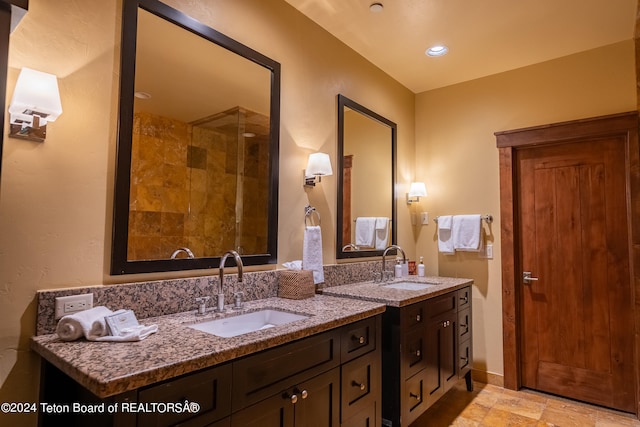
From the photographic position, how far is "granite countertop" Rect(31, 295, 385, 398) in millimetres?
943

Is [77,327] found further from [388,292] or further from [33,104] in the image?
[388,292]

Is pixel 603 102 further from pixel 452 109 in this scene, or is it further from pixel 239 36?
pixel 239 36

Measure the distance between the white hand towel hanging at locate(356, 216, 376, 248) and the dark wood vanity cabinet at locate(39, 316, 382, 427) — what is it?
1.04 metres

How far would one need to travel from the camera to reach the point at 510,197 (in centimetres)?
308

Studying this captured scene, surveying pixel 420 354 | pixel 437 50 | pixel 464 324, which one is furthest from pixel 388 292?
pixel 437 50

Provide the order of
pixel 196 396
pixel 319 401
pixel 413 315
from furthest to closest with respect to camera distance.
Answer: pixel 413 315 → pixel 319 401 → pixel 196 396

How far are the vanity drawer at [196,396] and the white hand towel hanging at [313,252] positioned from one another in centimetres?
112

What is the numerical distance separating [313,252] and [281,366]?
3.23 ft

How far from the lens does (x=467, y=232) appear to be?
322 centimetres

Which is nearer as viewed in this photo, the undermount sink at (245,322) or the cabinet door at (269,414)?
the cabinet door at (269,414)

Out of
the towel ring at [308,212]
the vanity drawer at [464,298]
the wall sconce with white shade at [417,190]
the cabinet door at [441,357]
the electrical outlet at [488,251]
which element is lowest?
the cabinet door at [441,357]

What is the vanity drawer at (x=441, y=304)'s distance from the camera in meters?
2.38

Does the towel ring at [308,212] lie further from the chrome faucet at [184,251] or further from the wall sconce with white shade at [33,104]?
the wall sconce with white shade at [33,104]

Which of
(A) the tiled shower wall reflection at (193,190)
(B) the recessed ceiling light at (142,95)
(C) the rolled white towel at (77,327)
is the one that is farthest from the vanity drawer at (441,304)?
(B) the recessed ceiling light at (142,95)
